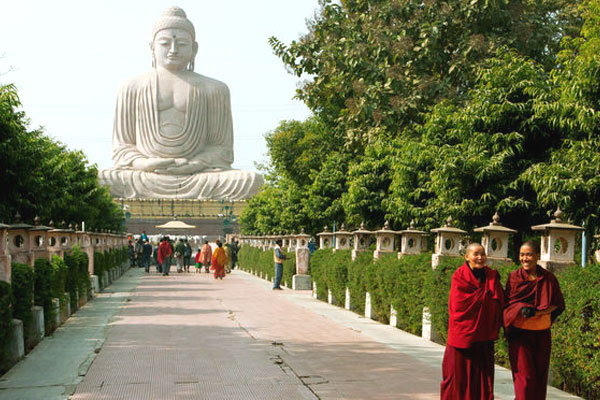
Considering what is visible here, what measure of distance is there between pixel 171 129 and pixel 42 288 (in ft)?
145

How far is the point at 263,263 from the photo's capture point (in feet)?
101

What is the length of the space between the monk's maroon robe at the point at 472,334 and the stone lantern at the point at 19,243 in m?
6.53

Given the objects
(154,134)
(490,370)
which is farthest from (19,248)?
(154,134)

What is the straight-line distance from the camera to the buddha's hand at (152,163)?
178ft

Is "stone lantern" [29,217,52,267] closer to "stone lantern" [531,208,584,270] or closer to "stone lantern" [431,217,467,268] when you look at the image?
"stone lantern" [431,217,467,268]

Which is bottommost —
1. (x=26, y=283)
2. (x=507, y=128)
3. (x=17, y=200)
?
(x=26, y=283)

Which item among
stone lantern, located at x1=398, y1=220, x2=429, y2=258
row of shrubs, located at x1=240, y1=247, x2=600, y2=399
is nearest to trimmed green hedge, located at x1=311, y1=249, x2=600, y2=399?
row of shrubs, located at x1=240, y1=247, x2=600, y2=399

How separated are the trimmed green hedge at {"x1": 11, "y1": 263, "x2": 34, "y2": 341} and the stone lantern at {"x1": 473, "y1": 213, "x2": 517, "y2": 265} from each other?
217 inches

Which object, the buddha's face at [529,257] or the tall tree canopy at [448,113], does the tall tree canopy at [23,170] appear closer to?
the tall tree canopy at [448,113]

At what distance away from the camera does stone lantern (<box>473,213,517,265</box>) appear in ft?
33.4

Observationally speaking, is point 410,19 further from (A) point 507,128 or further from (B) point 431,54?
(A) point 507,128

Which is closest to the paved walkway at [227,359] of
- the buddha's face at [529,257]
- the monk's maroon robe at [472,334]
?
the monk's maroon robe at [472,334]

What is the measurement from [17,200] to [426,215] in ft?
26.5

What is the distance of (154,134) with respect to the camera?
54469 mm
